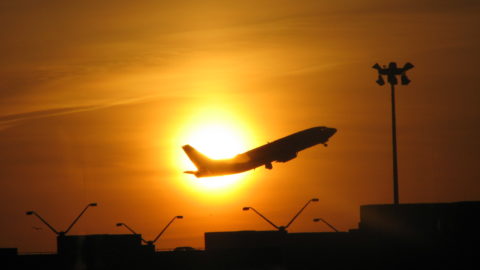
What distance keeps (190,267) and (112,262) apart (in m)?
13.2

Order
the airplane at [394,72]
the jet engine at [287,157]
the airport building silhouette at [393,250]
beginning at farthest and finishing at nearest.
Answer: 1. the jet engine at [287,157]
2. the airport building silhouette at [393,250]
3. the airplane at [394,72]

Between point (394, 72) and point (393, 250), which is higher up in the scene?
point (394, 72)

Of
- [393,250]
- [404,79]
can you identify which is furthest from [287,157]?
[404,79]

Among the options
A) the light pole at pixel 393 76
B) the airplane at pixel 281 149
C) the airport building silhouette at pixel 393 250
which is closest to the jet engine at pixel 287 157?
the airplane at pixel 281 149

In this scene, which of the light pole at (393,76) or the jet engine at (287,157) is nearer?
the light pole at (393,76)

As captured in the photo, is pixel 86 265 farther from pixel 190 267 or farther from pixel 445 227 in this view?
pixel 445 227

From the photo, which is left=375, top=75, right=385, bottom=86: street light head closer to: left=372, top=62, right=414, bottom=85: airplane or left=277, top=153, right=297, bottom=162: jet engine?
left=372, top=62, right=414, bottom=85: airplane

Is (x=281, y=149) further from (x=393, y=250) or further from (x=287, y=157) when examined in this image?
(x=393, y=250)

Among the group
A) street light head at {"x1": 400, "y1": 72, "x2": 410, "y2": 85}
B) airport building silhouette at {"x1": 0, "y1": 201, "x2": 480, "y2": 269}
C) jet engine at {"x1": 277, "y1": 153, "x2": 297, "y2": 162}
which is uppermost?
street light head at {"x1": 400, "y1": 72, "x2": 410, "y2": 85}

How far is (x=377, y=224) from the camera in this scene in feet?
570

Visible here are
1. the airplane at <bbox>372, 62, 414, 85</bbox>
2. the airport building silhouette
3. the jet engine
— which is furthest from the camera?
the jet engine

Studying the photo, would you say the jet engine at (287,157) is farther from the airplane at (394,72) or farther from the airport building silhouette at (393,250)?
the airplane at (394,72)

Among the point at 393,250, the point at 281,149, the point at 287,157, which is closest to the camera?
the point at 393,250

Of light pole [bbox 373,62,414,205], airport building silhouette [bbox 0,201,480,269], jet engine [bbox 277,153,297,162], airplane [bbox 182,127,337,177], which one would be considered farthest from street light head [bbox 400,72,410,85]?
jet engine [bbox 277,153,297,162]
